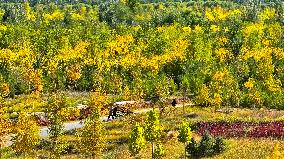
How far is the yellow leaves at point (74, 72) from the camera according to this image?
89031mm

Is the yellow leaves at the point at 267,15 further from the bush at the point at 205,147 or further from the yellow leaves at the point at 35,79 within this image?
the bush at the point at 205,147

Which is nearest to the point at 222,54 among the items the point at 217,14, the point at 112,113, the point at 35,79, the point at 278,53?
the point at 278,53

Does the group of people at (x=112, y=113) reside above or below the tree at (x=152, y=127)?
below

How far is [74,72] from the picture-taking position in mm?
89875

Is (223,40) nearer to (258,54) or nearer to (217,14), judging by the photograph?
(258,54)

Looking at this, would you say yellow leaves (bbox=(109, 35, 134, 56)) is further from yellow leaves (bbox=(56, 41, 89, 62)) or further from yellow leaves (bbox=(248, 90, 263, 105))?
yellow leaves (bbox=(248, 90, 263, 105))

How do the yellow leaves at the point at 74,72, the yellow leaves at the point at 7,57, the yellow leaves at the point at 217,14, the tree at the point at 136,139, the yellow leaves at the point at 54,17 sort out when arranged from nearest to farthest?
1. the tree at the point at 136,139
2. the yellow leaves at the point at 74,72
3. the yellow leaves at the point at 7,57
4. the yellow leaves at the point at 217,14
5. the yellow leaves at the point at 54,17

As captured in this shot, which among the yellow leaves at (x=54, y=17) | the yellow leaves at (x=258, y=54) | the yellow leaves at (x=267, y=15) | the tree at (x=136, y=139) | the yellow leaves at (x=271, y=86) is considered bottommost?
the yellow leaves at (x=267, y=15)

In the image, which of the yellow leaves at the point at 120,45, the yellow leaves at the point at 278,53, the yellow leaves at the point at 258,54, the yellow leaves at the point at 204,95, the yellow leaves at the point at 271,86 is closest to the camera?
the yellow leaves at the point at 204,95

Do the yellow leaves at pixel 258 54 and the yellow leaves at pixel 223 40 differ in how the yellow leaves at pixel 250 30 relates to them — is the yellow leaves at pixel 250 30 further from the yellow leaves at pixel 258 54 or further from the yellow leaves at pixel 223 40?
the yellow leaves at pixel 258 54

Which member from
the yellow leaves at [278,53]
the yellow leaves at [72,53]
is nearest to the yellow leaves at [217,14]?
the yellow leaves at [278,53]

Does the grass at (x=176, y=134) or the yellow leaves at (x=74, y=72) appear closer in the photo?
the grass at (x=176, y=134)

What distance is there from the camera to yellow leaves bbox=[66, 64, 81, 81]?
292 feet

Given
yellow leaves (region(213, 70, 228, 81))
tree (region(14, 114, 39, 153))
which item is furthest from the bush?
yellow leaves (region(213, 70, 228, 81))
